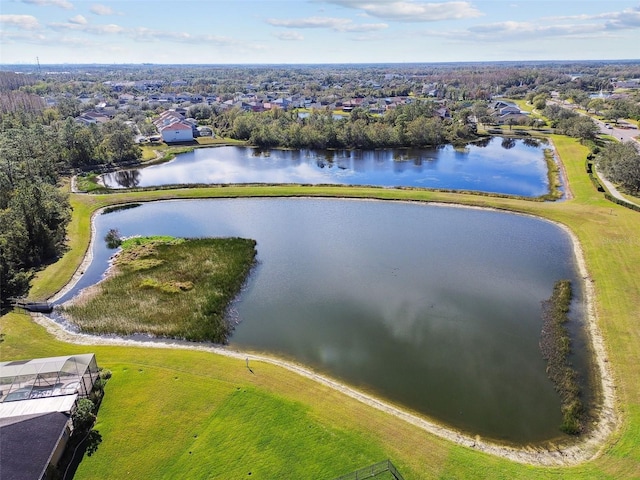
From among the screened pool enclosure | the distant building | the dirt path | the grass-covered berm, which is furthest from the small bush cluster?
the distant building

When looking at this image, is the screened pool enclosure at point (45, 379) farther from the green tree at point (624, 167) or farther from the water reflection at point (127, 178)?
the green tree at point (624, 167)

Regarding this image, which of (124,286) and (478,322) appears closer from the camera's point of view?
(478,322)

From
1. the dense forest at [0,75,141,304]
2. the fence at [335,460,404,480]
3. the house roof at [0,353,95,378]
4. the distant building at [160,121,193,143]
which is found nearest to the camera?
the fence at [335,460,404,480]

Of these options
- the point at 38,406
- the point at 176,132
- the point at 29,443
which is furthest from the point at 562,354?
the point at 176,132

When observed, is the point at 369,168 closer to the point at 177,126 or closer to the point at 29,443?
the point at 177,126

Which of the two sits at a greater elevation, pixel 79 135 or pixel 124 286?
pixel 79 135

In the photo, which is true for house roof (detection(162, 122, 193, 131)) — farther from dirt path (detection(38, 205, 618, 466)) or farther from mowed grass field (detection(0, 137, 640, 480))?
mowed grass field (detection(0, 137, 640, 480))

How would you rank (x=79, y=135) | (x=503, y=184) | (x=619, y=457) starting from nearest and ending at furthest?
(x=619, y=457), (x=503, y=184), (x=79, y=135)

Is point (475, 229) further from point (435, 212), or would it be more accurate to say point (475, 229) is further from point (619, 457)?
point (619, 457)

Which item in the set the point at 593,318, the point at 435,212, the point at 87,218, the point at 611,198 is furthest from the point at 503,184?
the point at 87,218
